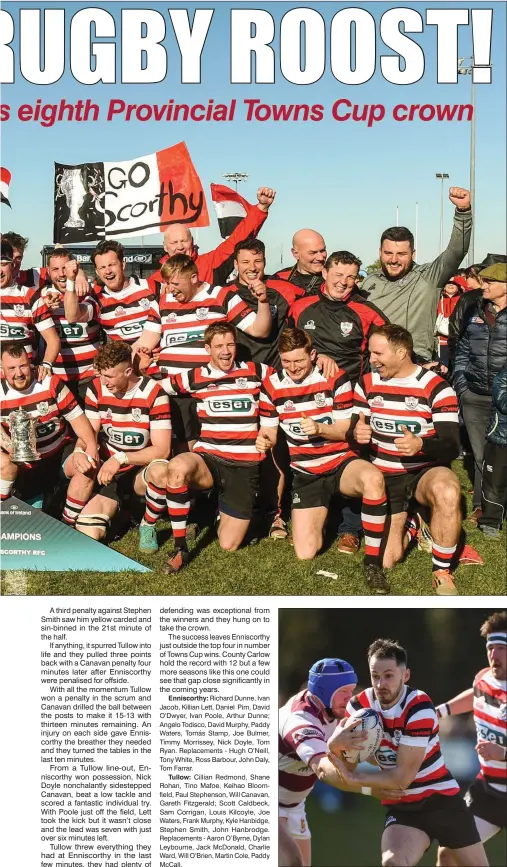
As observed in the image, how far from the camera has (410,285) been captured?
4062 millimetres

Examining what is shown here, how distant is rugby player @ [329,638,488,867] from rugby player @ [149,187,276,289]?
2.22m

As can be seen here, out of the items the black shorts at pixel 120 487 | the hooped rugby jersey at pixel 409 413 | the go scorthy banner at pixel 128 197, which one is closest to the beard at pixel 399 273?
the hooped rugby jersey at pixel 409 413

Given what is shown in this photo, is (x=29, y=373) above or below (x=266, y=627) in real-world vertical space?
above

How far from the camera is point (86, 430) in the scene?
4.10 meters

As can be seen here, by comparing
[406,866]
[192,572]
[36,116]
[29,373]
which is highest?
[36,116]

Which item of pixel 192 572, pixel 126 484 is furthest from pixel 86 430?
pixel 192 572

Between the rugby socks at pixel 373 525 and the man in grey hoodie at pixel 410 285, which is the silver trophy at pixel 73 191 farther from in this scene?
the rugby socks at pixel 373 525

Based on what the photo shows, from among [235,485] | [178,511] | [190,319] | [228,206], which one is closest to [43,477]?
[178,511]

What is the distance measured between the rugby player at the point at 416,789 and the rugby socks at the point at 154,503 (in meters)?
1.32

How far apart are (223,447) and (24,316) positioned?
3.86 feet

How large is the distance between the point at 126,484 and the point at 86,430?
337mm

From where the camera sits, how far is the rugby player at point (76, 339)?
4125 millimetres

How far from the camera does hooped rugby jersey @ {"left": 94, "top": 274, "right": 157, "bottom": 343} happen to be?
419 centimetres

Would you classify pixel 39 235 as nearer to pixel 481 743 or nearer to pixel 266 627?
pixel 266 627
